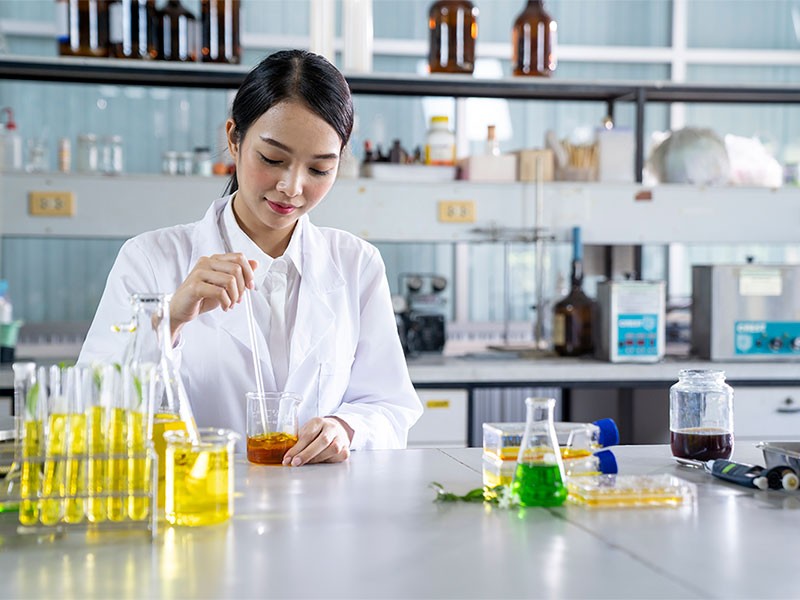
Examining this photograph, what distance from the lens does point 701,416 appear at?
155 centimetres

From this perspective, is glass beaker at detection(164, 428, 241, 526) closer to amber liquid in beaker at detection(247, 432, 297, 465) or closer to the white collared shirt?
amber liquid in beaker at detection(247, 432, 297, 465)

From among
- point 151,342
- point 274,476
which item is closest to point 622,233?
point 274,476

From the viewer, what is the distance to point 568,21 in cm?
595

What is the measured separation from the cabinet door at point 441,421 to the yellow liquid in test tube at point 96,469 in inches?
81.3

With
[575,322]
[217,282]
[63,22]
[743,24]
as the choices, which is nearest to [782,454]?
[217,282]

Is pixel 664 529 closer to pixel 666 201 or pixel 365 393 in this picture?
pixel 365 393

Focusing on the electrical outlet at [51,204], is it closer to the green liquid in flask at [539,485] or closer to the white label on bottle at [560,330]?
the white label on bottle at [560,330]

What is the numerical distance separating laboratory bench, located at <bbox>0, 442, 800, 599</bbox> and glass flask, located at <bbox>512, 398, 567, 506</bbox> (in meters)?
0.02

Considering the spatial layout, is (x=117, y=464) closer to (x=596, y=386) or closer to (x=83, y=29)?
(x=596, y=386)

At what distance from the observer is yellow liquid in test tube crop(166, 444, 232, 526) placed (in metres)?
1.12

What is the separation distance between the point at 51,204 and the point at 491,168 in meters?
1.53

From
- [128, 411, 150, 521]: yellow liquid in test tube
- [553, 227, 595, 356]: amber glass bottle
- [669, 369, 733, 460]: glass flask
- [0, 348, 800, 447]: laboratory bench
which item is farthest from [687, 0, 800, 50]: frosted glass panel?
[128, 411, 150, 521]: yellow liquid in test tube

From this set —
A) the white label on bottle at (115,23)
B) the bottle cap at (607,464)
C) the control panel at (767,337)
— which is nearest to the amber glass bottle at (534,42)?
the control panel at (767,337)

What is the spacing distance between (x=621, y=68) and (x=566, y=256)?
1.23 metres
